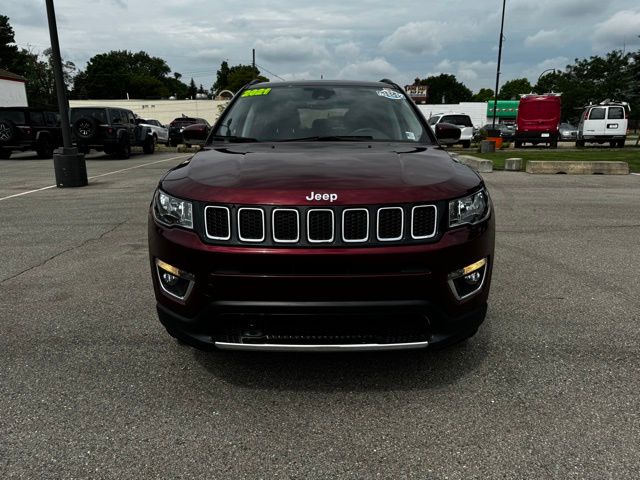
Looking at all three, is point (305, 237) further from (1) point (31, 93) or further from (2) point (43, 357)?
(1) point (31, 93)

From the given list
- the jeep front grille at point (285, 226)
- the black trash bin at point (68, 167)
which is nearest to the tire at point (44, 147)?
the black trash bin at point (68, 167)

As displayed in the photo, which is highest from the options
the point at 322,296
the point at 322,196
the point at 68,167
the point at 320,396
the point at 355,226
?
the point at 322,196

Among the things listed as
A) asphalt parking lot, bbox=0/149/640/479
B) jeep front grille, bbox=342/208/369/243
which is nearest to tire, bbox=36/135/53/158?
asphalt parking lot, bbox=0/149/640/479

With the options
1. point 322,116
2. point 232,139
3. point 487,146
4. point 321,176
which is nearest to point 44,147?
point 487,146

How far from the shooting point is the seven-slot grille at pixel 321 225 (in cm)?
237

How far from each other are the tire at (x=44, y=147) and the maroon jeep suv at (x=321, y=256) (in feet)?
62.2

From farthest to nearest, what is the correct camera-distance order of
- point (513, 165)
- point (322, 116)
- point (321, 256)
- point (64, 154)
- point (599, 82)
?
point (599, 82)
point (513, 165)
point (64, 154)
point (322, 116)
point (321, 256)

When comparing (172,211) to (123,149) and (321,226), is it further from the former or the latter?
(123,149)

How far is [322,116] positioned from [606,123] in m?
24.9

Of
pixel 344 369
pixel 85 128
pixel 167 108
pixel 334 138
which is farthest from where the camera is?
pixel 167 108

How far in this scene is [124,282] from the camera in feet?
14.9

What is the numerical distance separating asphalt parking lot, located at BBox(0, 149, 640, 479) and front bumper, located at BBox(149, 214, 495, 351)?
358mm

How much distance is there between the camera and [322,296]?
92.5 inches

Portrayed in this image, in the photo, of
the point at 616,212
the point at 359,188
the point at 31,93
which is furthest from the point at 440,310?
the point at 31,93
